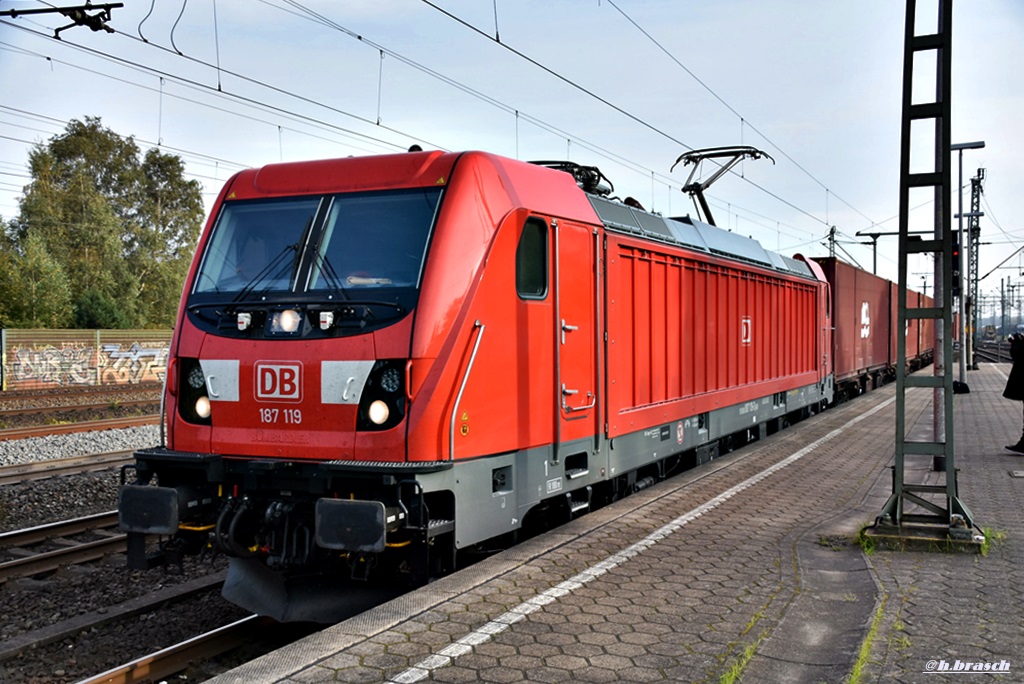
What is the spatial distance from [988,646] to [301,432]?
4103mm

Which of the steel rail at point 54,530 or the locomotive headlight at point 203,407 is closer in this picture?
the locomotive headlight at point 203,407

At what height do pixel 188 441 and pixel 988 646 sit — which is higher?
pixel 188 441

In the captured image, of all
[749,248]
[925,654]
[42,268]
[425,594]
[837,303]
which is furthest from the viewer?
[42,268]

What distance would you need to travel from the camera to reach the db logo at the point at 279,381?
5.93 meters

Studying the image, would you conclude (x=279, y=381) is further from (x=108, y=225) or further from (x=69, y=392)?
(x=108, y=225)

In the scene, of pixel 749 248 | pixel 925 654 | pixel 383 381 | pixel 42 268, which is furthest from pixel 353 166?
pixel 42 268

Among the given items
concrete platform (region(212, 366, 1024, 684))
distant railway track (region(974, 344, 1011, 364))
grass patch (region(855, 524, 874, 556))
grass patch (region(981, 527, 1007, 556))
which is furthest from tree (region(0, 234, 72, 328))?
distant railway track (region(974, 344, 1011, 364))

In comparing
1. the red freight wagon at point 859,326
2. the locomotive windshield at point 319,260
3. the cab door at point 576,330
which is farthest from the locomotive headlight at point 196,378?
the red freight wagon at point 859,326

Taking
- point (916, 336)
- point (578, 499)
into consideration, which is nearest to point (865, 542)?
point (578, 499)

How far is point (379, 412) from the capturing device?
5.71 metres

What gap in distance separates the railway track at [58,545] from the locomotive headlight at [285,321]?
3498 millimetres

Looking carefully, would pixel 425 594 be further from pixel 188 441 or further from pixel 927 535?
pixel 927 535

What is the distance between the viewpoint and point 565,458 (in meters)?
7.30

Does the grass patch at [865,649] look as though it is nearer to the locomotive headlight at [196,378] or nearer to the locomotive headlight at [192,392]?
the locomotive headlight at [192,392]
